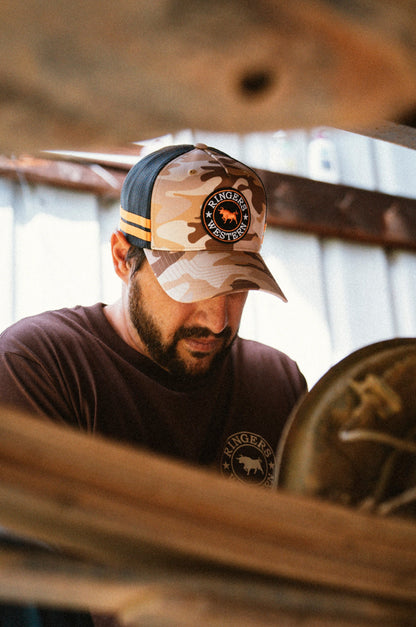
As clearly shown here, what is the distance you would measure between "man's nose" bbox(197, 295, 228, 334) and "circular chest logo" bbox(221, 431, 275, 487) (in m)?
0.24

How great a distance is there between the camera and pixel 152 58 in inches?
15.8

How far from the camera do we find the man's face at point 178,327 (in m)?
1.72

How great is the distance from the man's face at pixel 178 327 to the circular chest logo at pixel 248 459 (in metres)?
0.18

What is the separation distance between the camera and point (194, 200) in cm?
167

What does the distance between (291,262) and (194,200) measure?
8.26 ft

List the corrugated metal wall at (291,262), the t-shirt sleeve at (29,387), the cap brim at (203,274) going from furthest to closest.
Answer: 1. the corrugated metal wall at (291,262)
2. the cap brim at (203,274)
3. the t-shirt sleeve at (29,387)

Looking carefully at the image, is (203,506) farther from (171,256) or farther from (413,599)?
(171,256)

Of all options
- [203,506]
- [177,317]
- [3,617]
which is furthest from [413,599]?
[177,317]

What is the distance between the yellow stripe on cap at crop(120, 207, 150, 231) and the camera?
69.0 inches

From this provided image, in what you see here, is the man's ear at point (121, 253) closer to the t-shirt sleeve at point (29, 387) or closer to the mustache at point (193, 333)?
the mustache at point (193, 333)

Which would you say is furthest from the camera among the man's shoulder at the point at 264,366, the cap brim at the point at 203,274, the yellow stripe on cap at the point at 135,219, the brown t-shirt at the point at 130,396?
the man's shoulder at the point at 264,366

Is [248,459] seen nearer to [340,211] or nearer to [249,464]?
[249,464]

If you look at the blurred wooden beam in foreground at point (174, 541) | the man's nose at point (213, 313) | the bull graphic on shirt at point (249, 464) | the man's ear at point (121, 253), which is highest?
the man's ear at point (121, 253)

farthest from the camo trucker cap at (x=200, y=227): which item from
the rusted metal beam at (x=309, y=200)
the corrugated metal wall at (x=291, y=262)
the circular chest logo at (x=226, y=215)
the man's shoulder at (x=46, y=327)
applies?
the rusted metal beam at (x=309, y=200)
